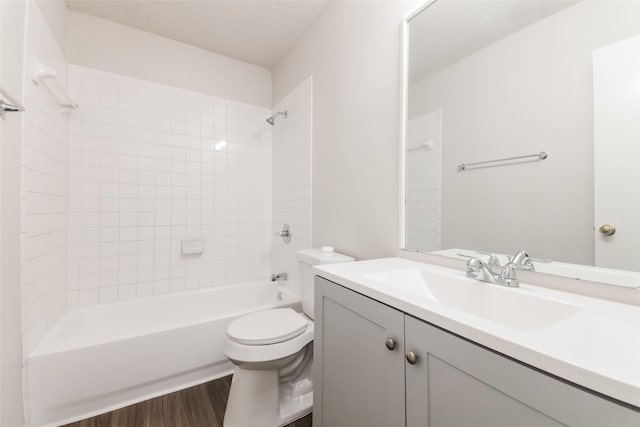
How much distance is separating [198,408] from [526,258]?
174 cm

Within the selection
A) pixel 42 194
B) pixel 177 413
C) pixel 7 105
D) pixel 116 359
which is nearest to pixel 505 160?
pixel 7 105

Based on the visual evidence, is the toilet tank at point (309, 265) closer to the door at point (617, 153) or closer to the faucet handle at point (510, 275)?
the faucet handle at point (510, 275)

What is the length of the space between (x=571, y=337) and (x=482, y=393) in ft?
0.63

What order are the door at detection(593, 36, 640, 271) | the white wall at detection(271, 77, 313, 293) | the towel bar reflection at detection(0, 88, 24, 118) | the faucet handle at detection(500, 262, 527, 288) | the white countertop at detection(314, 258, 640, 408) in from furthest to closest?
the white wall at detection(271, 77, 313, 293)
the towel bar reflection at detection(0, 88, 24, 118)
the faucet handle at detection(500, 262, 527, 288)
the door at detection(593, 36, 640, 271)
the white countertop at detection(314, 258, 640, 408)

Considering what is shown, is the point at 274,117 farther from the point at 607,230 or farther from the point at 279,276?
the point at 607,230

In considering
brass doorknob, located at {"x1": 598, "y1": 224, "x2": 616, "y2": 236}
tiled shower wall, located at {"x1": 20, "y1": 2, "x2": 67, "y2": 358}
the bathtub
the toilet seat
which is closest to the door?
brass doorknob, located at {"x1": 598, "y1": 224, "x2": 616, "y2": 236}

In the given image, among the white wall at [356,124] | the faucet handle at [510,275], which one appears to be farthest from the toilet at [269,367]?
the faucet handle at [510,275]

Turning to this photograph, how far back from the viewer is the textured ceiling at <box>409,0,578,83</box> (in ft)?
2.84

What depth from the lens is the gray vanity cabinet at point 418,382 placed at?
40 cm

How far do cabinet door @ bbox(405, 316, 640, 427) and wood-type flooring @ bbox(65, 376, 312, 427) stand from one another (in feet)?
3.52

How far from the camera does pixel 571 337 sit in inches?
19.2

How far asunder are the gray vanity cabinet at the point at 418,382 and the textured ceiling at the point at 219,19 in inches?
73.1

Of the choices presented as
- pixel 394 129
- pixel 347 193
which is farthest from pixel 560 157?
pixel 347 193

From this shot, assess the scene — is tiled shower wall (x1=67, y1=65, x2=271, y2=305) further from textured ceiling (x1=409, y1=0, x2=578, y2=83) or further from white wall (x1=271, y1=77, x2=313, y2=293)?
textured ceiling (x1=409, y1=0, x2=578, y2=83)
